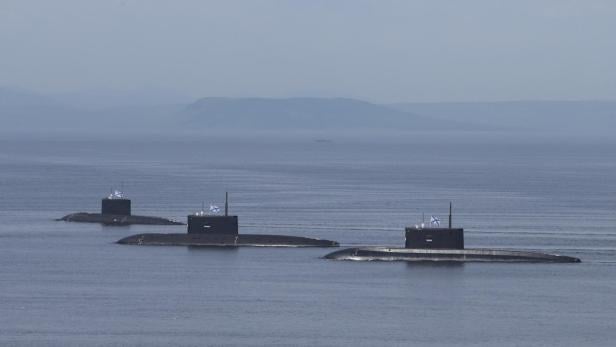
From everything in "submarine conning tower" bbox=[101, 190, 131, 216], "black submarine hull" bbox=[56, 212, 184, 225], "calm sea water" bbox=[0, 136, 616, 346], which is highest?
"submarine conning tower" bbox=[101, 190, 131, 216]

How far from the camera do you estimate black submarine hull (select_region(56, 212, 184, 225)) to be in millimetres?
96500

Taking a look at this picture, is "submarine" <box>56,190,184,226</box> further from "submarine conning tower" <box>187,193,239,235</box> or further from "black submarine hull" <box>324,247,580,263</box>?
"black submarine hull" <box>324,247,580,263</box>

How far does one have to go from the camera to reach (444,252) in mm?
74750

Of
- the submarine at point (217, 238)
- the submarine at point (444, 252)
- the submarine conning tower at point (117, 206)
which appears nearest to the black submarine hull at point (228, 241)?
the submarine at point (217, 238)

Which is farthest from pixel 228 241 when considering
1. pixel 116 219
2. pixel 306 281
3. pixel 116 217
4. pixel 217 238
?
pixel 116 217

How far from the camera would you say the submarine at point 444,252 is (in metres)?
74.6

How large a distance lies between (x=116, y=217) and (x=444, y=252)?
29.9m

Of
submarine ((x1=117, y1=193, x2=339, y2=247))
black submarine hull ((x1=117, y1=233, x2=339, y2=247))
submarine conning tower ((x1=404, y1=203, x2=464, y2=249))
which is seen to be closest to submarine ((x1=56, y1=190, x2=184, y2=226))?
submarine ((x1=117, y1=193, x2=339, y2=247))

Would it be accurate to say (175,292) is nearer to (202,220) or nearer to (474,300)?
(474,300)

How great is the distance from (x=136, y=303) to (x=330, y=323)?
30.3 ft

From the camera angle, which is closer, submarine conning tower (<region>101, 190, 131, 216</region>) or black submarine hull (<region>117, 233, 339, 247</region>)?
black submarine hull (<region>117, 233, 339, 247</region>)

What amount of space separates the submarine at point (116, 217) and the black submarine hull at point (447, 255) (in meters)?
23.5

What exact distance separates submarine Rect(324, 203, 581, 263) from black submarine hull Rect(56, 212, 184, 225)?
23885 millimetres

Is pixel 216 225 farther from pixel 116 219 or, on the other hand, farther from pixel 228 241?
pixel 116 219
